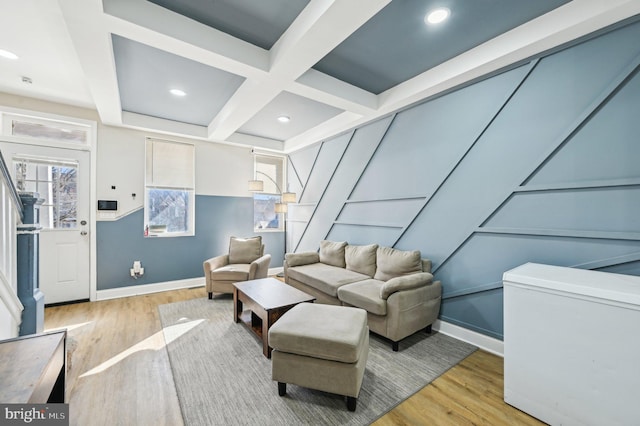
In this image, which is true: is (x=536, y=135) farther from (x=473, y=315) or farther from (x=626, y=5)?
(x=473, y=315)

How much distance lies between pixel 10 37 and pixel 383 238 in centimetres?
436

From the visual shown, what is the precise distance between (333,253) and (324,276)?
685mm

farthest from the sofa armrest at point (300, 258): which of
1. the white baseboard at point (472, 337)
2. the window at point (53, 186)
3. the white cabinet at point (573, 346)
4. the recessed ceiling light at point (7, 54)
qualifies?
the recessed ceiling light at point (7, 54)

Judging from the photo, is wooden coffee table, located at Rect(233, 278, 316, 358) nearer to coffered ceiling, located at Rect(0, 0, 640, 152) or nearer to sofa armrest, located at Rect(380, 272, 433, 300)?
sofa armrest, located at Rect(380, 272, 433, 300)

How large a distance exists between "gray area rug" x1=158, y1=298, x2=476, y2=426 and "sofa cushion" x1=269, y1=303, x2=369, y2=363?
367mm

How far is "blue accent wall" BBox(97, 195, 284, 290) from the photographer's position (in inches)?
156

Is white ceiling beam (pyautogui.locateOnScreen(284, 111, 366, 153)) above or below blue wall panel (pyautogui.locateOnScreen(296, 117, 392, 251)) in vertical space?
above

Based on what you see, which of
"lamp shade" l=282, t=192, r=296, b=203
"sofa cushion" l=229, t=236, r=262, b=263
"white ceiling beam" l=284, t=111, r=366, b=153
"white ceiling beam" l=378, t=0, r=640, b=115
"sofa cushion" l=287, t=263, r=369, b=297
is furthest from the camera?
"lamp shade" l=282, t=192, r=296, b=203

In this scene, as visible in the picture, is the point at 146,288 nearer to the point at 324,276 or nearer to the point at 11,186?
the point at 11,186

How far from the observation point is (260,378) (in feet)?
6.63

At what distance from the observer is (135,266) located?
411cm

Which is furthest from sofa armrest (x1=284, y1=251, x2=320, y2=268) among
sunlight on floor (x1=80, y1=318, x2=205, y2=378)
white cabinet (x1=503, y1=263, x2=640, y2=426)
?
white cabinet (x1=503, y1=263, x2=640, y2=426)

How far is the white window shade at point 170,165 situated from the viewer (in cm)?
430

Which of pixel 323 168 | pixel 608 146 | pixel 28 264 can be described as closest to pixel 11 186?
pixel 28 264
